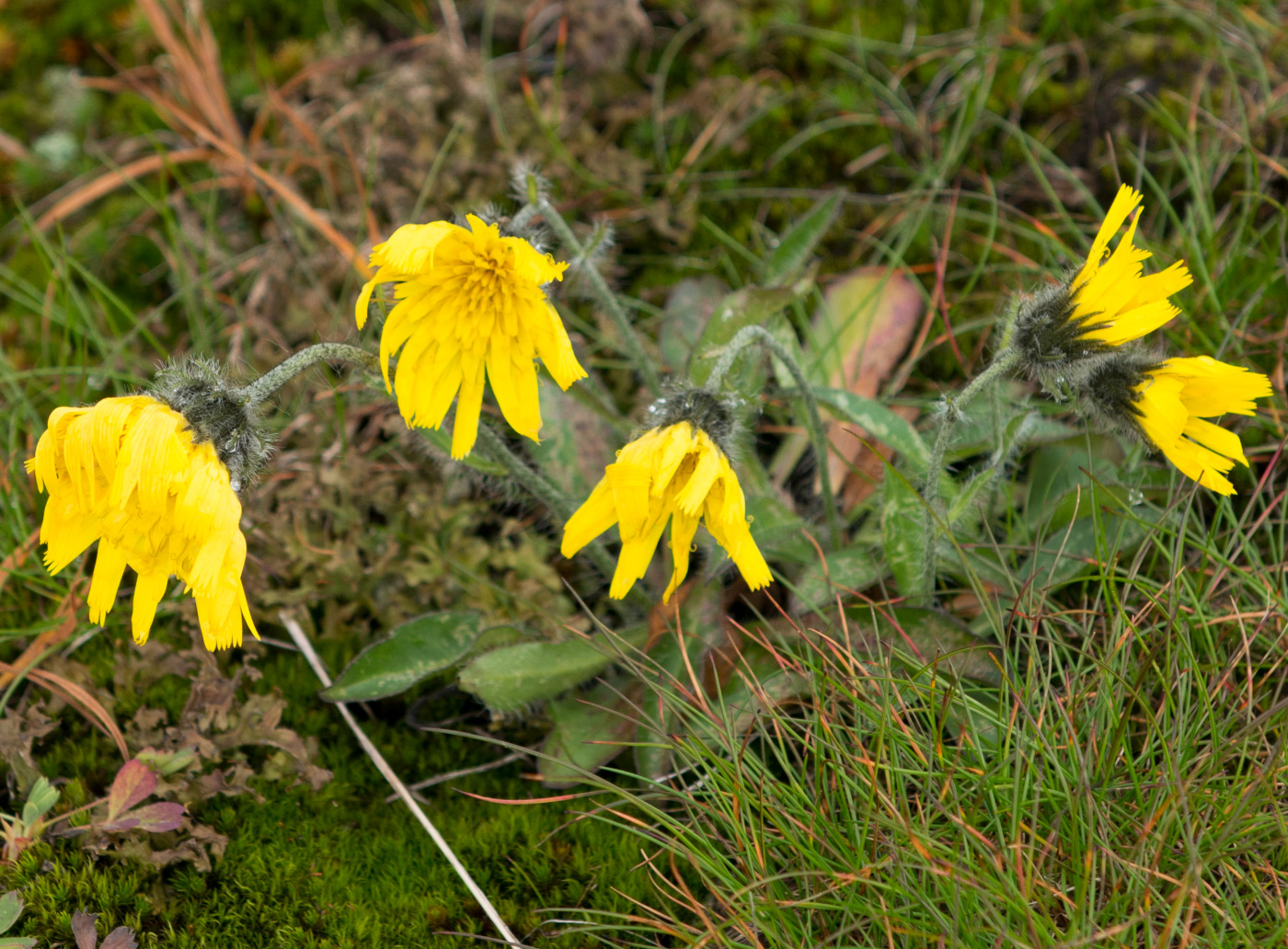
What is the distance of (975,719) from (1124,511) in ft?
1.68

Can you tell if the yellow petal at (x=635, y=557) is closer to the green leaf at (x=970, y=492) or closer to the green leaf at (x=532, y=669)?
the green leaf at (x=532, y=669)

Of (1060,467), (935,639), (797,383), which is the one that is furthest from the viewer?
(1060,467)

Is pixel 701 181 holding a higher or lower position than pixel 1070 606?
higher

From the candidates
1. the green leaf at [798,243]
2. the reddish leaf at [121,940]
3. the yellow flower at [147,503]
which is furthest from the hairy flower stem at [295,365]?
the green leaf at [798,243]

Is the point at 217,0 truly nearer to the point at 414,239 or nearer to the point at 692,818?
the point at 414,239

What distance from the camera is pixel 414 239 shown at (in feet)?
5.28

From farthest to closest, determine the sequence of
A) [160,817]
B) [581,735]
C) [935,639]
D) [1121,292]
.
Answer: [581,735] → [935,639] → [160,817] → [1121,292]

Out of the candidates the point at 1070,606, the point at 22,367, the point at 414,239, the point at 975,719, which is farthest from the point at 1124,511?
the point at 22,367

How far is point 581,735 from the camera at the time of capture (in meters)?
2.15

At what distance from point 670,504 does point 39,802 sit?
134cm

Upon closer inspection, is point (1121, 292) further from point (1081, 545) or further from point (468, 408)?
point (468, 408)

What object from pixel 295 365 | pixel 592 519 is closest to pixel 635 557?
pixel 592 519

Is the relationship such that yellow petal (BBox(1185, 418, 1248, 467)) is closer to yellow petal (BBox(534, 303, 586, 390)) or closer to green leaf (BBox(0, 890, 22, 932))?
yellow petal (BBox(534, 303, 586, 390))

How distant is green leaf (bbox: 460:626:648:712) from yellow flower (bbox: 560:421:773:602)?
0.36 meters
